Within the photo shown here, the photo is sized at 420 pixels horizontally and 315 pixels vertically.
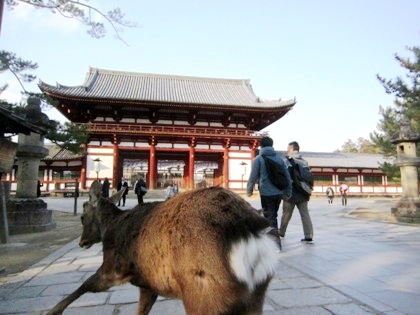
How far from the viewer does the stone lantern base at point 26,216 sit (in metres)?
7.68

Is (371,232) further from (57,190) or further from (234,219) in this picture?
(57,190)

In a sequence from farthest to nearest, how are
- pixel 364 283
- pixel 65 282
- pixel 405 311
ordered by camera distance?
pixel 65 282, pixel 364 283, pixel 405 311

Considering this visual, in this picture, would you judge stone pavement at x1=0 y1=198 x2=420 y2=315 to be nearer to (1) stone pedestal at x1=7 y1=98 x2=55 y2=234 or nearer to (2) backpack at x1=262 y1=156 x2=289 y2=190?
(2) backpack at x1=262 y1=156 x2=289 y2=190

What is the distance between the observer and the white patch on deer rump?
1521 millimetres

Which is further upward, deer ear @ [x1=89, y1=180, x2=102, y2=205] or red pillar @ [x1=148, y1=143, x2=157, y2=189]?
red pillar @ [x1=148, y1=143, x2=157, y2=189]

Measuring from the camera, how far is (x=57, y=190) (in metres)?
24.8

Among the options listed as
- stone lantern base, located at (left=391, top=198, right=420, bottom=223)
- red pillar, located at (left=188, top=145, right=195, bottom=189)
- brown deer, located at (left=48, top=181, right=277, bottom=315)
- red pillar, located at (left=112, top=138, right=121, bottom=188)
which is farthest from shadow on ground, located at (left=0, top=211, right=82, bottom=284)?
red pillar, located at (left=188, top=145, right=195, bottom=189)

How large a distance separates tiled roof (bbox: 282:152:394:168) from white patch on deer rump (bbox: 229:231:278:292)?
29490 mm

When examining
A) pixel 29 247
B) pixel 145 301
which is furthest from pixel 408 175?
pixel 29 247

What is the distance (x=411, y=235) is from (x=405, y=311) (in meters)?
5.32

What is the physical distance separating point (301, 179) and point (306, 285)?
261cm

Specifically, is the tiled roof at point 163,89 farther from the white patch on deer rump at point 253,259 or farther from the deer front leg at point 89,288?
the white patch on deer rump at point 253,259

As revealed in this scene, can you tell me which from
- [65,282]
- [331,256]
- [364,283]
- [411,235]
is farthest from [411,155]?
[65,282]

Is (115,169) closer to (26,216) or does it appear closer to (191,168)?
(191,168)
